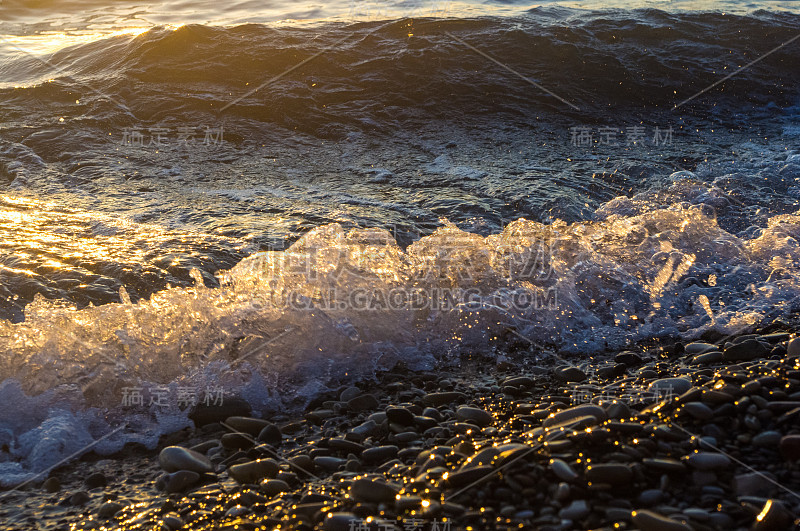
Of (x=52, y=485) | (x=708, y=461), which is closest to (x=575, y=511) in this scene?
(x=708, y=461)

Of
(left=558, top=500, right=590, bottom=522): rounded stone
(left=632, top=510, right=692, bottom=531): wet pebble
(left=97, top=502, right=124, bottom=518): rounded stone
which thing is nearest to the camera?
(left=632, top=510, right=692, bottom=531): wet pebble

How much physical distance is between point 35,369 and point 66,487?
2.32 feet

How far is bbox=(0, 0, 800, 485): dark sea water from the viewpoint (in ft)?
9.41

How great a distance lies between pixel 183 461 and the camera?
219 centimetres

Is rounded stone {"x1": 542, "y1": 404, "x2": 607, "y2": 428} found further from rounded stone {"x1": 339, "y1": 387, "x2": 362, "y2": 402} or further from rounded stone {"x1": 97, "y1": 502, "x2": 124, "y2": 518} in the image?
rounded stone {"x1": 97, "y1": 502, "x2": 124, "y2": 518}

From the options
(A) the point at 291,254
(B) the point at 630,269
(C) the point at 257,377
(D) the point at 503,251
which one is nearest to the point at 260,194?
(A) the point at 291,254

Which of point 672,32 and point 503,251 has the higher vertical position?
point 672,32

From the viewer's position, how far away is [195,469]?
217 cm

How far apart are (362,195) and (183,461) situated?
3.01 meters

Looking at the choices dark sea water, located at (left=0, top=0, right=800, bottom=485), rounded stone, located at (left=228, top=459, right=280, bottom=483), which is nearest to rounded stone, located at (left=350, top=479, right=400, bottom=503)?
rounded stone, located at (left=228, top=459, right=280, bottom=483)

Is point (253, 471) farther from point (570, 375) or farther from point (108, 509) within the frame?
point (570, 375)

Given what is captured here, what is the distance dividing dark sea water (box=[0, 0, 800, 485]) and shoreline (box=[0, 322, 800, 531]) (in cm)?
27

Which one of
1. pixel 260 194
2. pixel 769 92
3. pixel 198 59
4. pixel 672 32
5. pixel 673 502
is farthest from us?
pixel 672 32

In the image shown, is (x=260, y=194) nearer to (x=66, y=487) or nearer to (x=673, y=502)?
(x=66, y=487)
